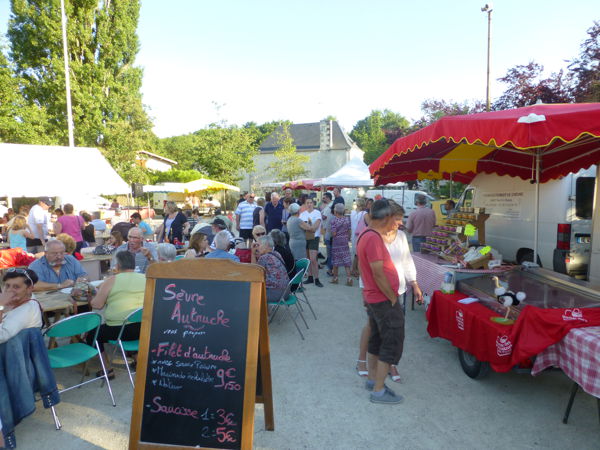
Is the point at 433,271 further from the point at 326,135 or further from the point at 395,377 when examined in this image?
the point at 326,135

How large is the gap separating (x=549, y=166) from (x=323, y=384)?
4.13 metres

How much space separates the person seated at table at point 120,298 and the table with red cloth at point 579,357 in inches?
136

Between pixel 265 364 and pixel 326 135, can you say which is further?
pixel 326 135

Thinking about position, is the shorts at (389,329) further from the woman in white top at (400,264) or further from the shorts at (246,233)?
the shorts at (246,233)

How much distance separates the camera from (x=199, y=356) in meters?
2.39

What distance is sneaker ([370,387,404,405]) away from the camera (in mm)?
3246

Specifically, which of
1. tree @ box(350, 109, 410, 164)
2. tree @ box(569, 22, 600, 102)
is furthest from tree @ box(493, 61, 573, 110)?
tree @ box(350, 109, 410, 164)

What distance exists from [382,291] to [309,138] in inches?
1671

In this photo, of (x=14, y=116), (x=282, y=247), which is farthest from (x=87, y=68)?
(x=282, y=247)

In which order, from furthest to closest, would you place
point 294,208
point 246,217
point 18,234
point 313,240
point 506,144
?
point 246,217
point 313,240
point 18,234
point 294,208
point 506,144

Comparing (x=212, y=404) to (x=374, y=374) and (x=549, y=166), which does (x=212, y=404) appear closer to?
(x=374, y=374)

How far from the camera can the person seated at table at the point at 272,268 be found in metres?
4.75

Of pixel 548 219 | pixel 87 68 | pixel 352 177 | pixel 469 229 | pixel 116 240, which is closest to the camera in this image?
pixel 469 229

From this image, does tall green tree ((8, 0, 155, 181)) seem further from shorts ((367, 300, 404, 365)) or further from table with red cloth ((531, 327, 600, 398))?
table with red cloth ((531, 327, 600, 398))
